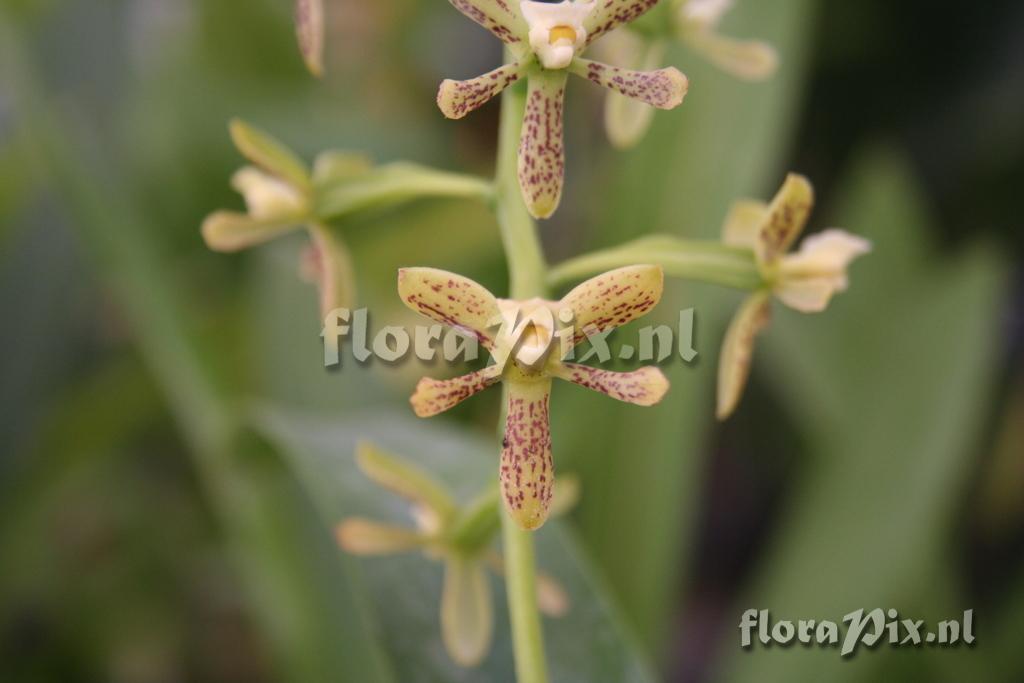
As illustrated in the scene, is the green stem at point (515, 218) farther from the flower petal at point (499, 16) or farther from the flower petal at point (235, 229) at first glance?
the flower petal at point (235, 229)

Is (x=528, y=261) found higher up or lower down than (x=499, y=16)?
lower down

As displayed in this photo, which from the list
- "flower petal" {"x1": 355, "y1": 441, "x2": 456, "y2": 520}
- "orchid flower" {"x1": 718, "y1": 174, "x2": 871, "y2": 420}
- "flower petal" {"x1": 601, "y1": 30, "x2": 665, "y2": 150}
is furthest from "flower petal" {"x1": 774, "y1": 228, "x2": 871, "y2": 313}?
"flower petal" {"x1": 355, "y1": 441, "x2": 456, "y2": 520}

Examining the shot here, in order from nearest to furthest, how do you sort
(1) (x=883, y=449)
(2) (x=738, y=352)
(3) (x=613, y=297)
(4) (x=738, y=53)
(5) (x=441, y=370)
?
1. (3) (x=613, y=297)
2. (2) (x=738, y=352)
3. (4) (x=738, y=53)
4. (1) (x=883, y=449)
5. (5) (x=441, y=370)

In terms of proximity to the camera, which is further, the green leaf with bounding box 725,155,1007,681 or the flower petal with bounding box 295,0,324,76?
the green leaf with bounding box 725,155,1007,681

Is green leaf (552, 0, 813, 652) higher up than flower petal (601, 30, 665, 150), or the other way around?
flower petal (601, 30, 665, 150)

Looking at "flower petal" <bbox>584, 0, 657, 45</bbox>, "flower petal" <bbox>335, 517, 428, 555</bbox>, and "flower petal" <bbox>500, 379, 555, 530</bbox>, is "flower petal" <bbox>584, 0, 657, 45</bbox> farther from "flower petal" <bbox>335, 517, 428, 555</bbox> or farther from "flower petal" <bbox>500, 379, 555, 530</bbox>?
"flower petal" <bbox>335, 517, 428, 555</bbox>

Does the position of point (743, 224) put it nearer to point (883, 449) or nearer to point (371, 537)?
point (371, 537)

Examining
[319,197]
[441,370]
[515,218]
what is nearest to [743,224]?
[515,218]
